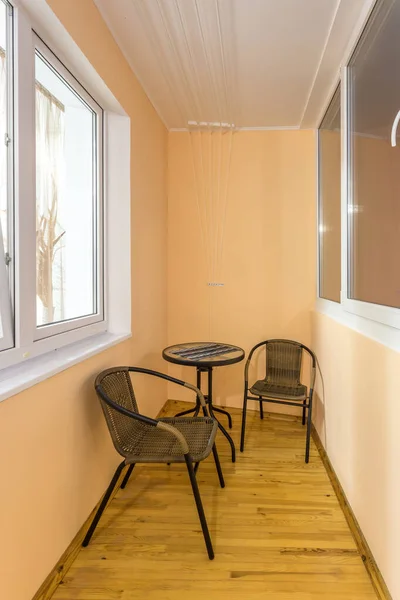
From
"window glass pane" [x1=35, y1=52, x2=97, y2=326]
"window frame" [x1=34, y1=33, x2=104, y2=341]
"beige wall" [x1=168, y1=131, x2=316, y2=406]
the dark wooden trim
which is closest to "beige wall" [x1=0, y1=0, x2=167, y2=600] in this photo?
"window frame" [x1=34, y1=33, x2=104, y2=341]

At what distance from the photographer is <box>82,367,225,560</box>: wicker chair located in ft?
5.26

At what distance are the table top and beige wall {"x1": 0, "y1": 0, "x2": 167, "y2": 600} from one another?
25 centimetres

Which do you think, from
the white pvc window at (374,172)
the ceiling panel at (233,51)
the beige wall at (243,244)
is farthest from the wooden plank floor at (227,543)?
the ceiling panel at (233,51)

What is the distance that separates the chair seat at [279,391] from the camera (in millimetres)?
2578

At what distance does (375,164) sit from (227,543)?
1951 millimetres

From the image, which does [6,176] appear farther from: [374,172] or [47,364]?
[374,172]

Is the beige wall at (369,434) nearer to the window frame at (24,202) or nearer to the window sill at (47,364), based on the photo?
the window sill at (47,364)

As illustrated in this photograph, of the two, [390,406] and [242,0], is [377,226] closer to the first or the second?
[390,406]

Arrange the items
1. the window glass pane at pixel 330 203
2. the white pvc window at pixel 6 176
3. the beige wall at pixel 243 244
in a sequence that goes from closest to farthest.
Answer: the white pvc window at pixel 6 176 < the window glass pane at pixel 330 203 < the beige wall at pixel 243 244

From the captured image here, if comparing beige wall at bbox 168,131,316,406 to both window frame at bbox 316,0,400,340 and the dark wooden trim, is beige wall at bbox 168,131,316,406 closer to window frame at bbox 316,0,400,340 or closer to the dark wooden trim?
window frame at bbox 316,0,400,340

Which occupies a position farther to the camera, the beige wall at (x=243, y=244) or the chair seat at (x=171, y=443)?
the beige wall at (x=243, y=244)

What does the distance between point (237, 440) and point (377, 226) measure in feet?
5.93

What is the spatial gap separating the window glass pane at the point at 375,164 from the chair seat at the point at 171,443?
107 centimetres

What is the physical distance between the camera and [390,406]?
1425mm
